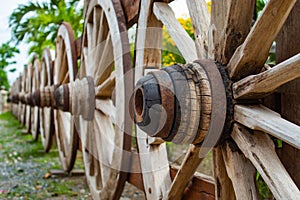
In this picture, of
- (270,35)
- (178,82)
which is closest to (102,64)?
(178,82)

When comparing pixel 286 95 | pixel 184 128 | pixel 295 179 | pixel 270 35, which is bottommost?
pixel 295 179

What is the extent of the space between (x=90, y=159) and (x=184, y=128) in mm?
1834

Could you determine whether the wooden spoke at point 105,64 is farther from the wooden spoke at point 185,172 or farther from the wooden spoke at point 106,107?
the wooden spoke at point 185,172

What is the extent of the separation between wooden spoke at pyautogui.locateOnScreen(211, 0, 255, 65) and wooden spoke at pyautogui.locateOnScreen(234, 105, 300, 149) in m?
0.20

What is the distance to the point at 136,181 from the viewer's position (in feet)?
7.43

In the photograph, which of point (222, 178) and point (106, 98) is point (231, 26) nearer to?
point (222, 178)

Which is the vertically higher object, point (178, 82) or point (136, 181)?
point (178, 82)

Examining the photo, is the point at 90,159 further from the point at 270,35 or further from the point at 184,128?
the point at 270,35

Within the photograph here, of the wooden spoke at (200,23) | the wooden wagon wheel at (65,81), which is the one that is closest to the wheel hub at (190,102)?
the wooden spoke at (200,23)

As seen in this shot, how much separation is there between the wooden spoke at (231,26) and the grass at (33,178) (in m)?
2.28

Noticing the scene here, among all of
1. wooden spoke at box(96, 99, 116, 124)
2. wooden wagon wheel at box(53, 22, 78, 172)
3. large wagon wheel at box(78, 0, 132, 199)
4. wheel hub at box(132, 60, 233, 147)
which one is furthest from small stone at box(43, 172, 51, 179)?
wheel hub at box(132, 60, 233, 147)

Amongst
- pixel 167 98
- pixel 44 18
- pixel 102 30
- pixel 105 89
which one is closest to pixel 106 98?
pixel 105 89

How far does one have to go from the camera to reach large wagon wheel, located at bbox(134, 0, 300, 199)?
112 centimetres

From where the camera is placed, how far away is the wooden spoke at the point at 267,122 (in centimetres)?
102
